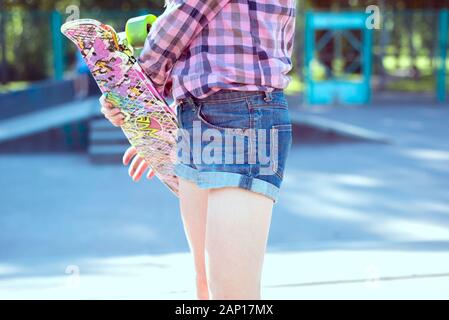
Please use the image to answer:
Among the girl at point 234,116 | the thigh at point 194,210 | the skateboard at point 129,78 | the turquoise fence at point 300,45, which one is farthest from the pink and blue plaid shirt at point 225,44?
the turquoise fence at point 300,45

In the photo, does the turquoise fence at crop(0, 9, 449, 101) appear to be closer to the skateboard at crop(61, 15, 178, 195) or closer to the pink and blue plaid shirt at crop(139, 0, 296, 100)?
the skateboard at crop(61, 15, 178, 195)

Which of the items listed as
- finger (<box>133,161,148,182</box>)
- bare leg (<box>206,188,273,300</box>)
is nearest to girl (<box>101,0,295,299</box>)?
bare leg (<box>206,188,273,300</box>)

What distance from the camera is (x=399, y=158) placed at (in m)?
8.91

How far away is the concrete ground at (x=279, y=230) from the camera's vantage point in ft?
12.7

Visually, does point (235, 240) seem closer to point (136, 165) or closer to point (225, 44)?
point (225, 44)

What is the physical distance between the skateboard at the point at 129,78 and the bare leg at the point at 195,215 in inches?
8.0

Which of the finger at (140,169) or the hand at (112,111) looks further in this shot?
the finger at (140,169)

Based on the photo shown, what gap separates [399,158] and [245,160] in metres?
7.18

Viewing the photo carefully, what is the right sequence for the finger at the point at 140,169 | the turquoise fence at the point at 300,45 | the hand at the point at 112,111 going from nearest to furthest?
the hand at the point at 112,111, the finger at the point at 140,169, the turquoise fence at the point at 300,45

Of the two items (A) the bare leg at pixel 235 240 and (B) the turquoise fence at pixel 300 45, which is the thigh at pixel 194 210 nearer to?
(A) the bare leg at pixel 235 240

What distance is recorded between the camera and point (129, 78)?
226 cm

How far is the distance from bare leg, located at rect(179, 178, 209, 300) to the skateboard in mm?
203

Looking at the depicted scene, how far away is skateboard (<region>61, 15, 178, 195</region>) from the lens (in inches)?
88.8

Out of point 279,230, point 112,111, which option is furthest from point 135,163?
point 279,230
